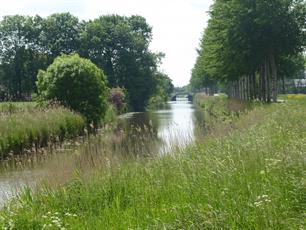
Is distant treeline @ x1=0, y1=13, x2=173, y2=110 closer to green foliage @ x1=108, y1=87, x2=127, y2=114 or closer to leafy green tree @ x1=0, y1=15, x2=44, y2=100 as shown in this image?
leafy green tree @ x1=0, y1=15, x2=44, y2=100

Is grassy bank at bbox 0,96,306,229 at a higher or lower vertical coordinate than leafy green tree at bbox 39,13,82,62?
lower

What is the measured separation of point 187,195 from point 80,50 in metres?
70.2

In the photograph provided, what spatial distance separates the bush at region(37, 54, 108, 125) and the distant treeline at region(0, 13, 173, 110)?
4019 cm

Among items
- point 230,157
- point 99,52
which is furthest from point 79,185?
point 99,52

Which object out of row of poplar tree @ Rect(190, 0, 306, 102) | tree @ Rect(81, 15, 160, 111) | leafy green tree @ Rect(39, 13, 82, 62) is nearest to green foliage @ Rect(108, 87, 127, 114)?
tree @ Rect(81, 15, 160, 111)

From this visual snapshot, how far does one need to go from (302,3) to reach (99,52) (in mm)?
46416

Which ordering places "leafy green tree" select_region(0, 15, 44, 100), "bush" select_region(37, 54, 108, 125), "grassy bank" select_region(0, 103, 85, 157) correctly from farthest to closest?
"leafy green tree" select_region(0, 15, 44, 100), "bush" select_region(37, 54, 108, 125), "grassy bank" select_region(0, 103, 85, 157)

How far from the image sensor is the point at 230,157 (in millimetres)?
7840

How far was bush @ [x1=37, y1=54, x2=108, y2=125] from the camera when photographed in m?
29.3

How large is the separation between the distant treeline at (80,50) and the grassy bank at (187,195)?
62285mm

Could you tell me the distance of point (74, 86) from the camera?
96.9ft

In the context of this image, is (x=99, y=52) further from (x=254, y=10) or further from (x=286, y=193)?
(x=286, y=193)

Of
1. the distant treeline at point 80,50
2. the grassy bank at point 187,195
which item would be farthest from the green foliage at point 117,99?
the grassy bank at point 187,195

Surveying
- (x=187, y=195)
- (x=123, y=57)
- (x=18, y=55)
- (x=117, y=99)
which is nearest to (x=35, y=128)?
(x=187, y=195)
